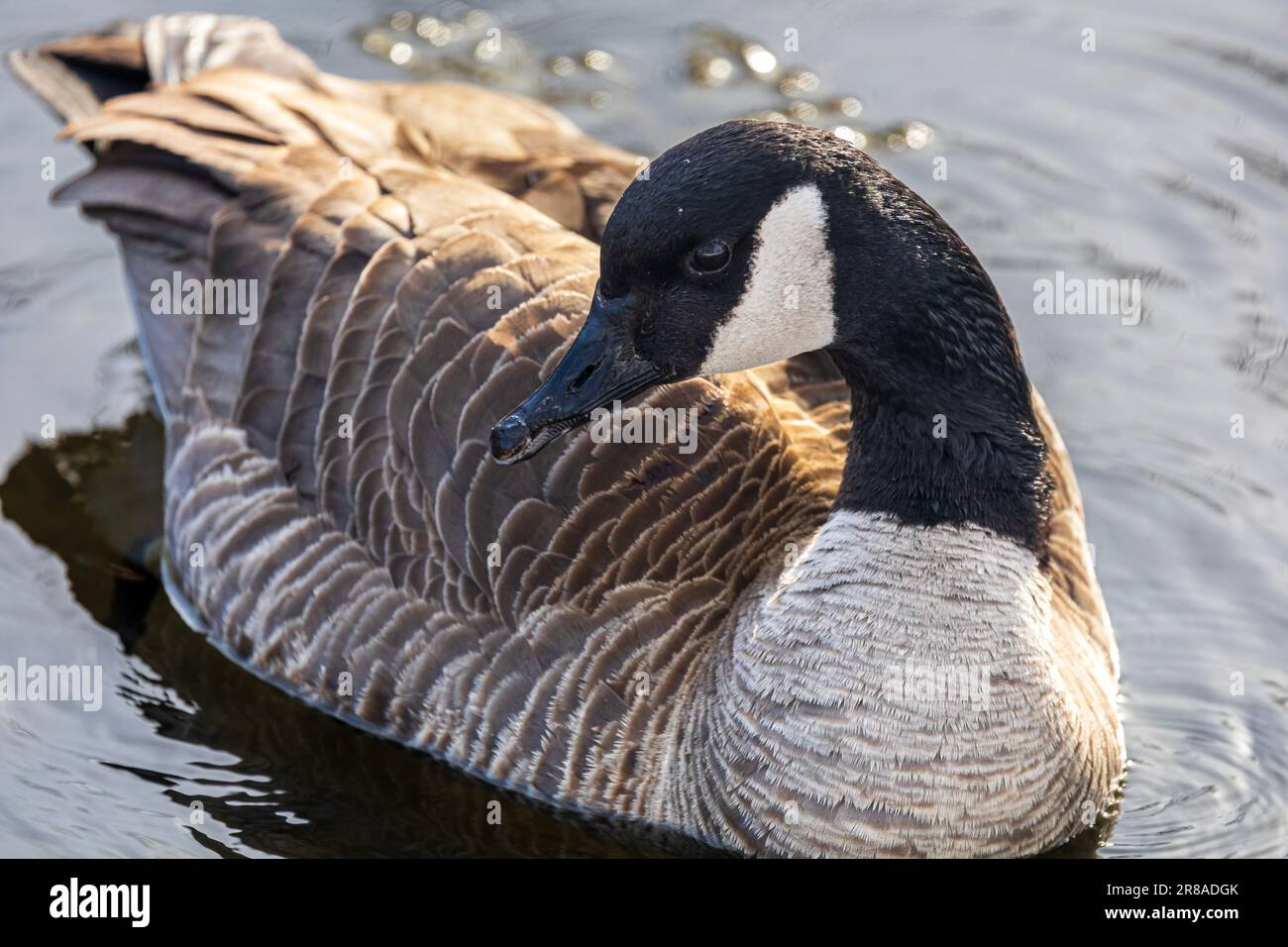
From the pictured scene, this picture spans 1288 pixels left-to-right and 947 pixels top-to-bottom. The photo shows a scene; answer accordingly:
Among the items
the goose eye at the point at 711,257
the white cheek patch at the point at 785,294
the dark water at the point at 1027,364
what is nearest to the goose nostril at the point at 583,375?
the white cheek patch at the point at 785,294

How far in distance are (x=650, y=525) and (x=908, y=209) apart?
1.53 m

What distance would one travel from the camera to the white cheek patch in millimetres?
6055

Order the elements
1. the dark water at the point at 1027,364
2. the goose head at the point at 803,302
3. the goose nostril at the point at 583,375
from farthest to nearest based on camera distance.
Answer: the dark water at the point at 1027,364, the goose nostril at the point at 583,375, the goose head at the point at 803,302

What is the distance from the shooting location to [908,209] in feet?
20.0

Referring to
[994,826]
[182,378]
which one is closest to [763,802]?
[994,826]

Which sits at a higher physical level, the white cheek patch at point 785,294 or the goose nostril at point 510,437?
the white cheek patch at point 785,294

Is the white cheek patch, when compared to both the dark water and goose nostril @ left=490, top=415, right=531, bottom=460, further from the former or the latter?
the dark water

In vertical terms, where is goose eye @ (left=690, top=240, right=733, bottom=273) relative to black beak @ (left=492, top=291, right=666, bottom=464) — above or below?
above

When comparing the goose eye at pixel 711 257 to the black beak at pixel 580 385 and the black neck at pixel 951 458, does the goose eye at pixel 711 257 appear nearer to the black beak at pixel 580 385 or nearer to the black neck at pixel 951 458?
the black beak at pixel 580 385

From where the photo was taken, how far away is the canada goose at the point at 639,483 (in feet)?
20.4

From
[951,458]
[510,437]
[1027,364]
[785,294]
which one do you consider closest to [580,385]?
[510,437]

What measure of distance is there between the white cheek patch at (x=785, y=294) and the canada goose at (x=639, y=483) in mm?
10

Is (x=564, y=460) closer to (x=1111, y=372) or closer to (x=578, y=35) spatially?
(x=1111, y=372)

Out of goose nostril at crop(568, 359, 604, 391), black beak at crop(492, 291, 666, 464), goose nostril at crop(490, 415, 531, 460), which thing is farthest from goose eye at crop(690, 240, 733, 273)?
goose nostril at crop(490, 415, 531, 460)
